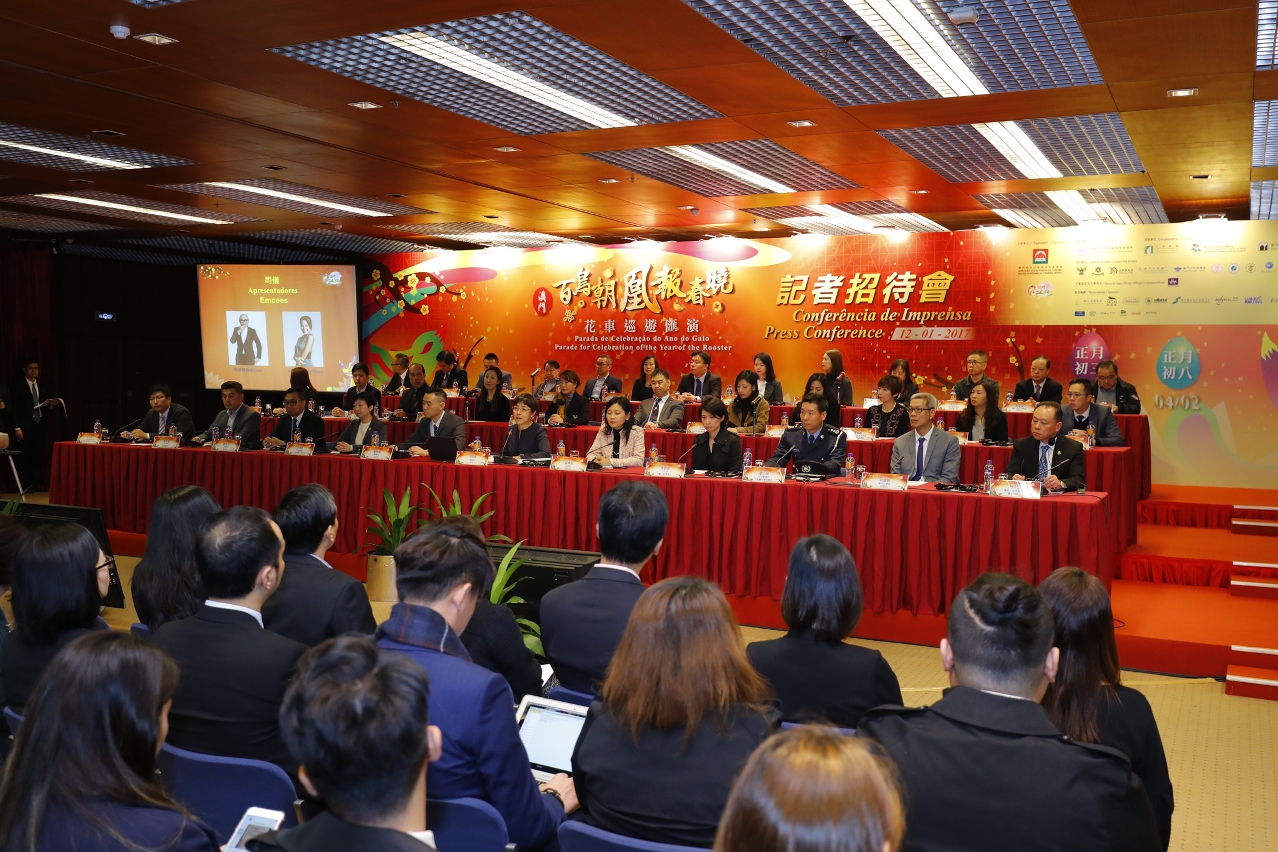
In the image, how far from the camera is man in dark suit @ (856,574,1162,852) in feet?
4.75

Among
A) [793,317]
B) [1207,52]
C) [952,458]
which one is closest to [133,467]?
[952,458]

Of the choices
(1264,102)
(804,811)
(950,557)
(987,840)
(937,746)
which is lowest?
(950,557)

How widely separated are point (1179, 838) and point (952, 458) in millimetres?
3062

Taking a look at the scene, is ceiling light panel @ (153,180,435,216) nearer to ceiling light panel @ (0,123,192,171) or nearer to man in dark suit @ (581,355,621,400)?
ceiling light panel @ (0,123,192,171)

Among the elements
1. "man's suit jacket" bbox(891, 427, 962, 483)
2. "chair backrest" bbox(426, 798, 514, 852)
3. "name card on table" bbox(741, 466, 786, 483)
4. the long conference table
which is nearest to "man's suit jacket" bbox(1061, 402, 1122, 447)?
the long conference table

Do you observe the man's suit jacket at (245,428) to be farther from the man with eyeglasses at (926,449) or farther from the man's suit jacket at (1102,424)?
the man's suit jacket at (1102,424)

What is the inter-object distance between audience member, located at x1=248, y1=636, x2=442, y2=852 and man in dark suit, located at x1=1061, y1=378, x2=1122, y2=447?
21.3ft

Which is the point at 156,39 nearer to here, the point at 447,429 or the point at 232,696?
the point at 232,696

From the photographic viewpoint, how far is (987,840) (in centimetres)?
147

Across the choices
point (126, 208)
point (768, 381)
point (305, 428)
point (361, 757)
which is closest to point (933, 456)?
point (768, 381)

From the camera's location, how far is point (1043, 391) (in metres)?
8.76

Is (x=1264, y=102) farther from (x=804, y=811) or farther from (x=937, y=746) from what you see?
(x=804, y=811)

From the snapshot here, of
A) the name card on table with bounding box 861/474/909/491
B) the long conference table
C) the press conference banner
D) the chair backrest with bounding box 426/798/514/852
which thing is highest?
the press conference banner

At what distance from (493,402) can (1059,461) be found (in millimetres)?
5532
